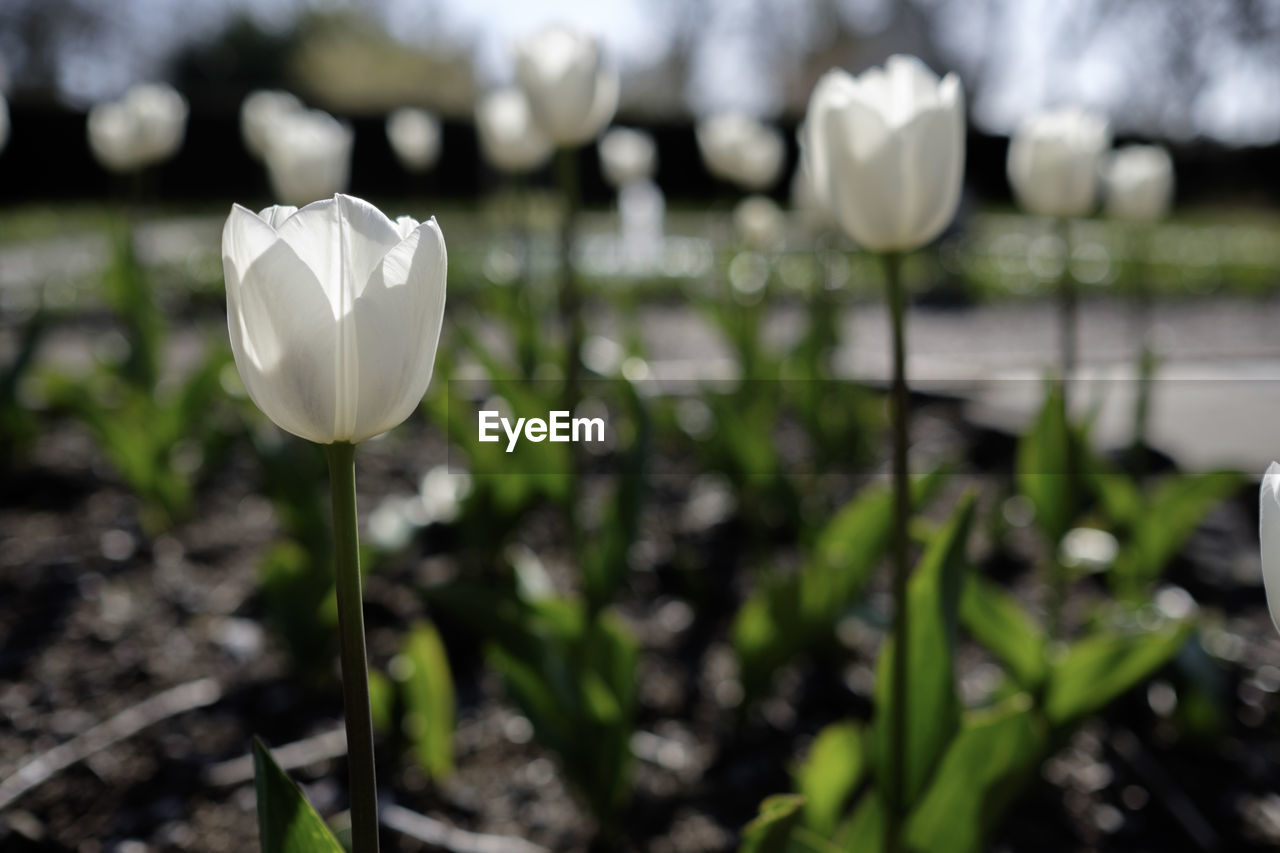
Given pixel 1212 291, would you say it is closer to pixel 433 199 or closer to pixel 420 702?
pixel 420 702

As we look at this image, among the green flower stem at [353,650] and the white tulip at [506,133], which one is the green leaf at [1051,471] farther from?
the white tulip at [506,133]

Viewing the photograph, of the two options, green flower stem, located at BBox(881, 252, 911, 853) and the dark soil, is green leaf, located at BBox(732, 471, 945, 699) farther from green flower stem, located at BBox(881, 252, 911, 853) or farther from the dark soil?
green flower stem, located at BBox(881, 252, 911, 853)

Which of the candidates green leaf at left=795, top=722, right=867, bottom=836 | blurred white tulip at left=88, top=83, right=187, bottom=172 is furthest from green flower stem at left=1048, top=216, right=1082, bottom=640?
blurred white tulip at left=88, top=83, right=187, bottom=172

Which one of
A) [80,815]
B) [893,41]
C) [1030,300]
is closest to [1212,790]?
[80,815]

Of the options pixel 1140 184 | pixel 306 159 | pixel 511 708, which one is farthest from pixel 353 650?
pixel 1140 184

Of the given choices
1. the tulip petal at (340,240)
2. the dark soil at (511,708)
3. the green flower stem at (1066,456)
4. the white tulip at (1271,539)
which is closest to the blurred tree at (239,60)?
the dark soil at (511,708)

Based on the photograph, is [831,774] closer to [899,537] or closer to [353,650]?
[899,537]
